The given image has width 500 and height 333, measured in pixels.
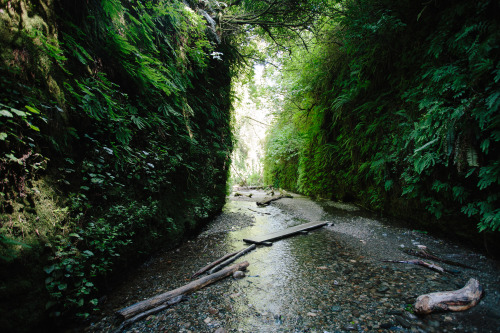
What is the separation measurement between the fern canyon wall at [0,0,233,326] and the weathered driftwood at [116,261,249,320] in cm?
39

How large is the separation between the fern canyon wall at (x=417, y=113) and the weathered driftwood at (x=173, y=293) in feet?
13.0

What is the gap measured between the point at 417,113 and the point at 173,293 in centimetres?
614

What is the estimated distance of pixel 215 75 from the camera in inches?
260

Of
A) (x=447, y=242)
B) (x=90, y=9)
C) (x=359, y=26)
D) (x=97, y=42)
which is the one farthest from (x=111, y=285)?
(x=359, y=26)

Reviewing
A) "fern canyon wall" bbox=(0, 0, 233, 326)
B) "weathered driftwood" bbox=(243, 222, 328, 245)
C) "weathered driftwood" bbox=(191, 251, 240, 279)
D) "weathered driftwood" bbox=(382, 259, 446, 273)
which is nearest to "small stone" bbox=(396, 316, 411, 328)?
"weathered driftwood" bbox=(382, 259, 446, 273)

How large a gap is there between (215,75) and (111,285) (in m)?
6.34

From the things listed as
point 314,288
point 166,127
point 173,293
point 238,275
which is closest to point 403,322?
point 314,288

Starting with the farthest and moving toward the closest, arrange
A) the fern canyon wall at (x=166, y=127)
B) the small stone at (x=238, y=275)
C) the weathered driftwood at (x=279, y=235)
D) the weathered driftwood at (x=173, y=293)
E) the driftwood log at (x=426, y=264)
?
the weathered driftwood at (x=279, y=235) < the small stone at (x=238, y=275) < the driftwood log at (x=426, y=264) < the weathered driftwood at (x=173, y=293) < the fern canyon wall at (x=166, y=127)

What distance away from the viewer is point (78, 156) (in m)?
2.35

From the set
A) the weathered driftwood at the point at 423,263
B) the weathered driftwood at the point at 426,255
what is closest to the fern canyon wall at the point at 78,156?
the weathered driftwood at the point at 423,263

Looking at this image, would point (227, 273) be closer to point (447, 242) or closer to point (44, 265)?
point (44, 265)

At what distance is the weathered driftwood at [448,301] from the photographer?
1924mm

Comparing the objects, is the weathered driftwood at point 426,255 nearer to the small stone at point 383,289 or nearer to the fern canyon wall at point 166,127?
the fern canyon wall at point 166,127

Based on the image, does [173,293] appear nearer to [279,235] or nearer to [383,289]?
[383,289]
